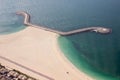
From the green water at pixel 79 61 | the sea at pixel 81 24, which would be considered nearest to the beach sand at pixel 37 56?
the green water at pixel 79 61

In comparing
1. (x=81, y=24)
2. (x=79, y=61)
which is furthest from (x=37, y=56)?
(x=81, y=24)

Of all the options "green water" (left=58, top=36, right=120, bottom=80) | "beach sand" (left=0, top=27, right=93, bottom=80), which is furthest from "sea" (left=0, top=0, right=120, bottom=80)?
"beach sand" (left=0, top=27, right=93, bottom=80)

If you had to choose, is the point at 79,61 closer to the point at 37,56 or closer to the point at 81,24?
the point at 37,56

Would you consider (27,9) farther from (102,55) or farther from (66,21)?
(102,55)

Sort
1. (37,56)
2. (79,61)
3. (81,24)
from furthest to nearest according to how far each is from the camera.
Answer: (81,24) < (37,56) < (79,61)

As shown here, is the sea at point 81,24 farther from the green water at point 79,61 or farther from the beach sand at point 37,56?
the beach sand at point 37,56

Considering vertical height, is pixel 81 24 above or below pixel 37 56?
above

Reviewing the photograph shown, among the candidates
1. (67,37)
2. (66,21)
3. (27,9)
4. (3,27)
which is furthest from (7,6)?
(67,37)
